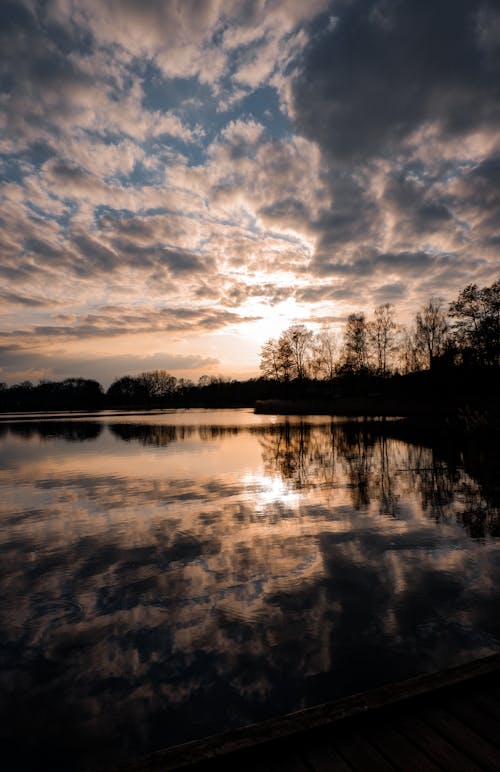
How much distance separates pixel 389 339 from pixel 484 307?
24502 mm

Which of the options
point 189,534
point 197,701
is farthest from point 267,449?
point 197,701

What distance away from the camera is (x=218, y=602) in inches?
212

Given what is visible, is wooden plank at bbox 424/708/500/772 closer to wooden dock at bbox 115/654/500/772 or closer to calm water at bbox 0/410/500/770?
wooden dock at bbox 115/654/500/772

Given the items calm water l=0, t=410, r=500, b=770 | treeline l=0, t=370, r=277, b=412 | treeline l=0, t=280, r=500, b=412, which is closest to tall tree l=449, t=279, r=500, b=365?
treeline l=0, t=280, r=500, b=412

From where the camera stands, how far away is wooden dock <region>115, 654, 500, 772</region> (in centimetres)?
268

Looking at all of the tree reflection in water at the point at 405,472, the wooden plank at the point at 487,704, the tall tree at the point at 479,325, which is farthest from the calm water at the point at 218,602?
the tall tree at the point at 479,325

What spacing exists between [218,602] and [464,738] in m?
3.20

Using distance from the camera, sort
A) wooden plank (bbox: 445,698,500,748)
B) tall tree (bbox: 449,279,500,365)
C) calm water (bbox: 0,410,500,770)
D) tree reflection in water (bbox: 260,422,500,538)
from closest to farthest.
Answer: wooden plank (bbox: 445,698,500,748)
calm water (bbox: 0,410,500,770)
tree reflection in water (bbox: 260,422,500,538)
tall tree (bbox: 449,279,500,365)

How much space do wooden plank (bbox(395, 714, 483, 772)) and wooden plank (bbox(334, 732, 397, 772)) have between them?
0.30 metres

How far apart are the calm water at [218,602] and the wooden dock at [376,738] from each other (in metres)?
0.63

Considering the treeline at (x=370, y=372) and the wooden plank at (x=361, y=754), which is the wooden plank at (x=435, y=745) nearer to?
the wooden plank at (x=361, y=754)

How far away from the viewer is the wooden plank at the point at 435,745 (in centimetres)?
264

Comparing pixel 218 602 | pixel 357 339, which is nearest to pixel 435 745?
pixel 218 602

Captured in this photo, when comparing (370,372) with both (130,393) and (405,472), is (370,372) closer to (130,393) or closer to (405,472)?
(405,472)
